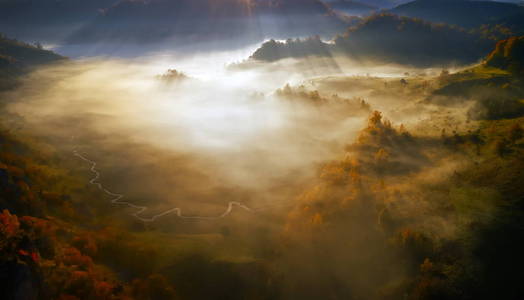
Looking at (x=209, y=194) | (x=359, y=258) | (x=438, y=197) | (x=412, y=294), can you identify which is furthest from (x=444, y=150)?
(x=209, y=194)

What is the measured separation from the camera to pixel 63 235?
8312 cm

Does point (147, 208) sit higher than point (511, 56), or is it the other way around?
point (511, 56)

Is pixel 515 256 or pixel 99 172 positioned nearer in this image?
pixel 515 256

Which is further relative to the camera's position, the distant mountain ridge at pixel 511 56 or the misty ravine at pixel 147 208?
the distant mountain ridge at pixel 511 56

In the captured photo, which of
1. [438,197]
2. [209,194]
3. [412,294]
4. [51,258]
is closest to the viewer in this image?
[412,294]

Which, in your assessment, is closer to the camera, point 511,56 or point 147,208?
point 147,208

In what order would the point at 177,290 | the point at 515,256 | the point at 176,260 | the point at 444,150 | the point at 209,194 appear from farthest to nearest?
the point at 209,194
the point at 444,150
the point at 176,260
the point at 177,290
the point at 515,256

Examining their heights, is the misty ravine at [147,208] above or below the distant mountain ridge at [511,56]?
below

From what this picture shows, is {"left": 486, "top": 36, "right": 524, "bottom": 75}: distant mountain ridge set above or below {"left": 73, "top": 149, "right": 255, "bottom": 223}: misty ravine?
A: above

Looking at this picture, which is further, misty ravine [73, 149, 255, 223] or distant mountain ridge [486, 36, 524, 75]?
distant mountain ridge [486, 36, 524, 75]

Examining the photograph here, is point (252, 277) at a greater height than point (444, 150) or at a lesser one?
lesser

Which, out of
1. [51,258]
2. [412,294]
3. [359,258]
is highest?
[51,258]

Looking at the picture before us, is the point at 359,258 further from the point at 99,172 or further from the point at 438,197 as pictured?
the point at 99,172

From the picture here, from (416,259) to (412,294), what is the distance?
915cm
